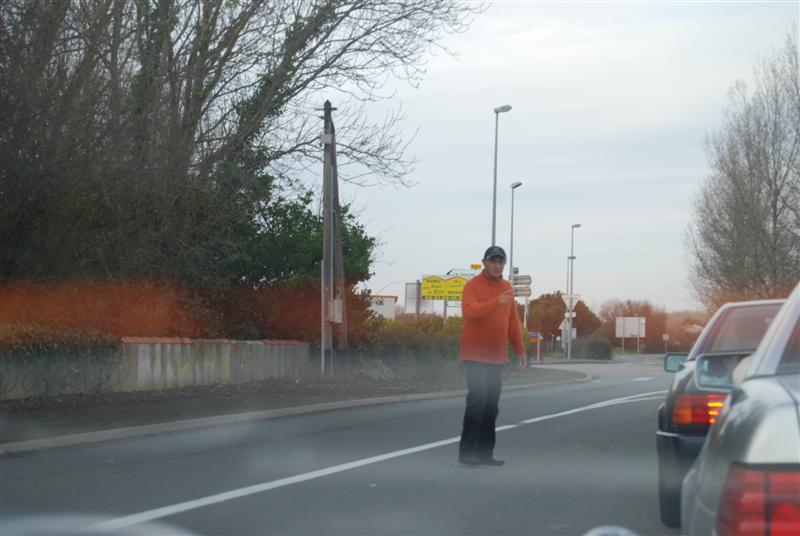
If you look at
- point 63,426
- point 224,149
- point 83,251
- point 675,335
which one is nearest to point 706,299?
point 675,335

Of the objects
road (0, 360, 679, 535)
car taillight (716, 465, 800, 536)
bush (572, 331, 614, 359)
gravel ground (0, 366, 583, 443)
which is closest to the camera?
car taillight (716, 465, 800, 536)

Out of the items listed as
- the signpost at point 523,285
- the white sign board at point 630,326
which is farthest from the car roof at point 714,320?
the white sign board at point 630,326

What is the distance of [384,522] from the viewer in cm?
695

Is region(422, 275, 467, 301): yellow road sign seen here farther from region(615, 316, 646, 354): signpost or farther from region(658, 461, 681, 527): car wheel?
region(615, 316, 646, 354): signpost

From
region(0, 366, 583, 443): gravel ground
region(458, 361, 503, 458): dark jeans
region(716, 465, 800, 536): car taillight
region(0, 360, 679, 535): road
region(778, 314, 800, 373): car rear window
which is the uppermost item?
region(778, 314, 800, 373): car rear window

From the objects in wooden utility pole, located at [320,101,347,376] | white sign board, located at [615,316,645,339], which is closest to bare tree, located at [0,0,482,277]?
wooden utility pole, located at [320,101,347,376]

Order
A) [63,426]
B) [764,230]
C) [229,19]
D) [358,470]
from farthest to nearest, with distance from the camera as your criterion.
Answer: [764,230] → [229,19] → [63,426] → [358,470]

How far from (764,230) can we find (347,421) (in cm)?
3873

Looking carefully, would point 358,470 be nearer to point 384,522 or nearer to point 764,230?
point 384,522

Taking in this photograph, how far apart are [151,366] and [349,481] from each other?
10.8 m

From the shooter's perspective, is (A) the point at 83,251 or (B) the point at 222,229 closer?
(A) the point at 83,251

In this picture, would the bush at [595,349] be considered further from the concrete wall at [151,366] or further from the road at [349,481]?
the road at [349,481]

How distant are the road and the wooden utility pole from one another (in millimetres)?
9427

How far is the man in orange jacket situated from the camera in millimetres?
9508
